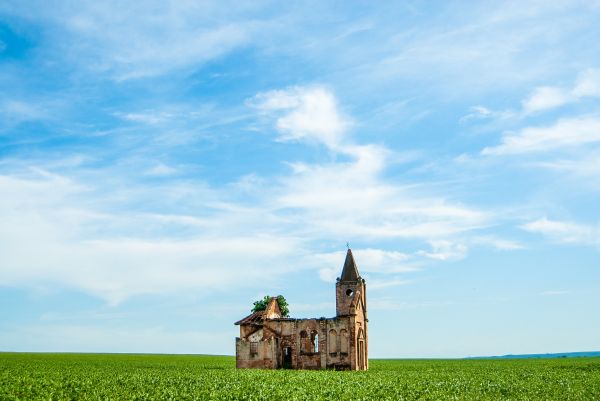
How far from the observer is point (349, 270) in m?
62.8

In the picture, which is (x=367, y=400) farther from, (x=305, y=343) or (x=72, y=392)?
(x=305, y=343)

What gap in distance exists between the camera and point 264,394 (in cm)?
3094

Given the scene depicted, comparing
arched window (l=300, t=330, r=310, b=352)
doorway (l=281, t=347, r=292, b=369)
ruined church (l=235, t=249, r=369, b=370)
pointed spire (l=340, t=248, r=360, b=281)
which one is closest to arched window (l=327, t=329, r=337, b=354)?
ruined church (l=235, t=249, r=369, b=370)

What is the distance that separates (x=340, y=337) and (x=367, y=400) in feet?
96.6

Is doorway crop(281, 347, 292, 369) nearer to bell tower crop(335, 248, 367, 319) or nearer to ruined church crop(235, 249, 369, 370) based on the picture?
ruined church crop(235, 249, 369, 370)

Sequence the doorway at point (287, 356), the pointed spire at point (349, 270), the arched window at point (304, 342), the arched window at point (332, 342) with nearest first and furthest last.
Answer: the arched window at point (332, 342), the arched window at point (304, 342), the doorway at point (287, 356), the pointed spire at point (349, 270)

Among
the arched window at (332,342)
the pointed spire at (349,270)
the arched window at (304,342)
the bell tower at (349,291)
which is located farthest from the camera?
the pointed spire at (349,270)

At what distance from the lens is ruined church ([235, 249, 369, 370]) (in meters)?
58.5

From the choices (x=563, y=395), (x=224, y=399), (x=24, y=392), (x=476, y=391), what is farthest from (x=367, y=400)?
(x=24, y=392)

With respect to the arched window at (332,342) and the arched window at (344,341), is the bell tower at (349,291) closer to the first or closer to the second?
the arched window at (344,341)

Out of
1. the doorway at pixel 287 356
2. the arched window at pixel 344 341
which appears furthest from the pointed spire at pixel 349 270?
the doorway at pixel 287 356

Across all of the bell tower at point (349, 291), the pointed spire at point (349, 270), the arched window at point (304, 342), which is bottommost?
the arched window at point (304, 342)

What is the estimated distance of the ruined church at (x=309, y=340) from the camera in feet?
192

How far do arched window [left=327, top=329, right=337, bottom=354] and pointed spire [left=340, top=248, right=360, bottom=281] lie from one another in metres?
5.92
